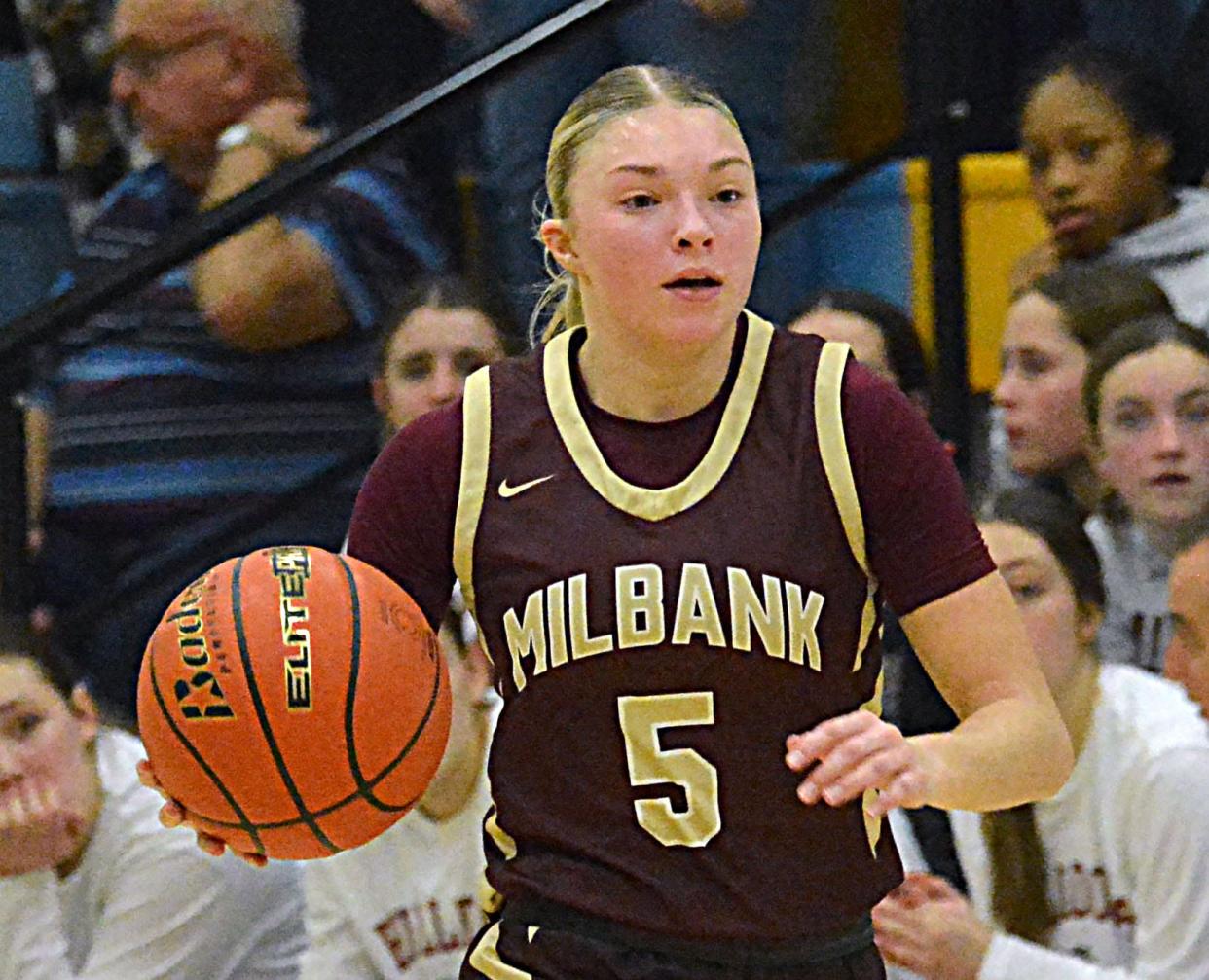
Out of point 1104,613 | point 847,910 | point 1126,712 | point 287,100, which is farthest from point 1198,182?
point 847,910

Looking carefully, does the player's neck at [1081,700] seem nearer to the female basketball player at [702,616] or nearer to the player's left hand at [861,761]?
the female basketball player at [702,616]

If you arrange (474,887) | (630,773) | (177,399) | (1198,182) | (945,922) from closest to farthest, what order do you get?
(630,773)
(945,922)
(474,887)
(1198,182)
(177,399)

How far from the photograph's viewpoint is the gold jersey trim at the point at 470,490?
213 cm

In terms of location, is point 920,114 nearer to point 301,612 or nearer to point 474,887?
point 474,887

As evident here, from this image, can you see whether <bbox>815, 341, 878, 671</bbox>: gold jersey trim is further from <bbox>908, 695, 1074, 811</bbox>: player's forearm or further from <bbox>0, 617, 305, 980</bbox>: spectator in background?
<bbox>0, 617, 305, 980</bbox>: spectator in background

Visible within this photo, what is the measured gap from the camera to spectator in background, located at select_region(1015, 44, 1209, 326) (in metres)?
3.59

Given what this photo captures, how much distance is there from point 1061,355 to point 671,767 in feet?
5.69

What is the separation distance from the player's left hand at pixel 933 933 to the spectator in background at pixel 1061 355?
0.80 m

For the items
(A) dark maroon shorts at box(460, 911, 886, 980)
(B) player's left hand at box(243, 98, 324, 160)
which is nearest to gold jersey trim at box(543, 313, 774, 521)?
(A) dark maroon shorts at box(460, 911, 886, 980)

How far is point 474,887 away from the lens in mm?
3396

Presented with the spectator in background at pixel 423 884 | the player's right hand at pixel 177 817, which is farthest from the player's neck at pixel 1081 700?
the player's right hand at pixel 177 817

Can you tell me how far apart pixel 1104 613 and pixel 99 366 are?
6.86 ft

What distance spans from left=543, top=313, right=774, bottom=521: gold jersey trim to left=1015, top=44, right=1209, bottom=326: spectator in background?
1.62 metres

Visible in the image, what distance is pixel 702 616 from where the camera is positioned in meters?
2.03
